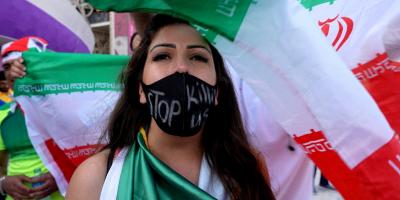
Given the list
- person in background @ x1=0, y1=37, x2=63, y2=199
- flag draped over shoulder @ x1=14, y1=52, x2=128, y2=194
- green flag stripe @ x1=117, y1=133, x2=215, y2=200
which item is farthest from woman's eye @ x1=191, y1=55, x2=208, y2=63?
person in background @ x1=0, y1=37, x2=63, y2=199

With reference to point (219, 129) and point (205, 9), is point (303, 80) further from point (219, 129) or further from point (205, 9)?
point (219, 129)

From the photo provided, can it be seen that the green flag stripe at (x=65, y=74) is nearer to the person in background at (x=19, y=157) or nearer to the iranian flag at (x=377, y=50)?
the person in background at (x=19, y=157)

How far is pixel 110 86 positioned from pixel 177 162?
937 mm

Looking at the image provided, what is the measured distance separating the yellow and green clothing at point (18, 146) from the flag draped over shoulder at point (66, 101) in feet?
1.12

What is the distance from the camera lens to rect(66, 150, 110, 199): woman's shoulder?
129 centimetres

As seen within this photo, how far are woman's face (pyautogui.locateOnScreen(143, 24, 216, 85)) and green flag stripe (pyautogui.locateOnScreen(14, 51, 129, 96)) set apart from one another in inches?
32.9

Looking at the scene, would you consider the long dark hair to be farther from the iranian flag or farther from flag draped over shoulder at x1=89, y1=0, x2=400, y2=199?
the iranian flag

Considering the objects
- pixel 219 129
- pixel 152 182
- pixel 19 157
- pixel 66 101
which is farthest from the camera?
pixel 19 157

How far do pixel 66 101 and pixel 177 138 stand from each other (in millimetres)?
940

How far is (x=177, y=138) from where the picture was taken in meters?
1.41

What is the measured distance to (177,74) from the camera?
1.30 meters

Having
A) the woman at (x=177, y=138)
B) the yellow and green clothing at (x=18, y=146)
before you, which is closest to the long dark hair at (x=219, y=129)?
the woman at (x=177, y=138)

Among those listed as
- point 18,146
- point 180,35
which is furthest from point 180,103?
point 18,146

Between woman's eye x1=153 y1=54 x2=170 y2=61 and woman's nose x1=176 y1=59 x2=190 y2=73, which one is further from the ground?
woman's eye x1=153 y1=54 x2=170 y2=61
